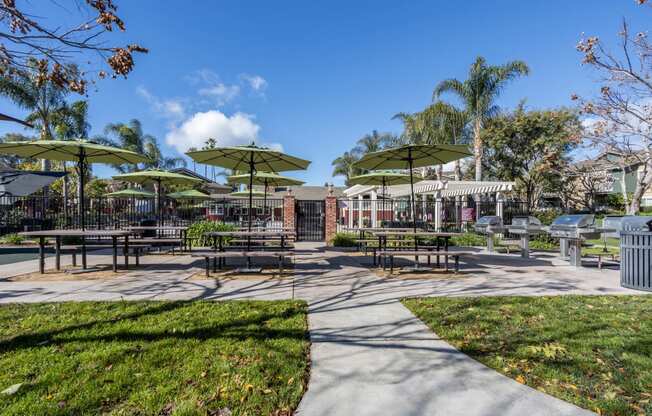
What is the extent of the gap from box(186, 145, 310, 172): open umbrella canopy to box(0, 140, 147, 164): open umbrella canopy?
66.0 inches

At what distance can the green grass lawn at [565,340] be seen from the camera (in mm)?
2455

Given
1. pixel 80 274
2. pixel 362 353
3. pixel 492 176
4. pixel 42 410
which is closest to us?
pixel 42 410

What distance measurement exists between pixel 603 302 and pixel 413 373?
4.06 metres

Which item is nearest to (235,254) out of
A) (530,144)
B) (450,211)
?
(530,144)

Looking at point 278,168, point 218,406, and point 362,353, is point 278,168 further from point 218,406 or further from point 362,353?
point 218,406

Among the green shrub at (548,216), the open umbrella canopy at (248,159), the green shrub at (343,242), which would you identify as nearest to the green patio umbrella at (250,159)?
the open umbrella canopy at (248,159)

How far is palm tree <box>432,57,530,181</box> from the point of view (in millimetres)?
20734

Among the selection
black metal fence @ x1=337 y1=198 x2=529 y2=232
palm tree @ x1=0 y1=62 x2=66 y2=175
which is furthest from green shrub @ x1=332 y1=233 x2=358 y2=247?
palm tree @ x1=0 y1=62 x2=66 y2=175

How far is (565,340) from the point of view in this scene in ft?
11.0

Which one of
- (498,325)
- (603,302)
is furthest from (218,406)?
(603,302)

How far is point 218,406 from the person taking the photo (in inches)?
87.0

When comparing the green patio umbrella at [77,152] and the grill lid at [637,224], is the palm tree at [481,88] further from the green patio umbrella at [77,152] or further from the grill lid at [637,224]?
the green patio umbrella at [77,152]

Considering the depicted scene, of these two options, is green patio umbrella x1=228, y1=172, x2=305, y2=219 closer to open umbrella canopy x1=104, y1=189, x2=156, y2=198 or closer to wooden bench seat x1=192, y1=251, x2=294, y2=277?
wooden bench seat x1=192, y1=251, x2=294, y2=277

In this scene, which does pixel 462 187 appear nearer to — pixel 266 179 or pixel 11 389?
pixel 266 179
